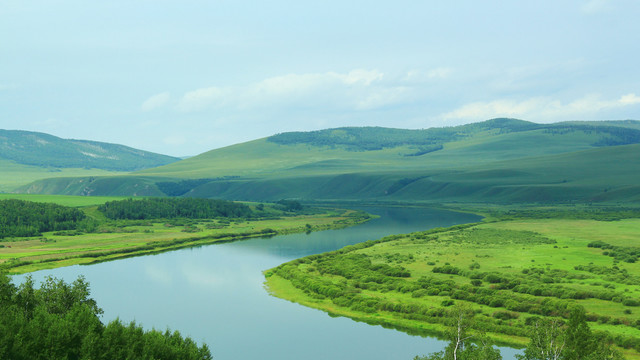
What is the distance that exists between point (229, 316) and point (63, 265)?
42891 mm

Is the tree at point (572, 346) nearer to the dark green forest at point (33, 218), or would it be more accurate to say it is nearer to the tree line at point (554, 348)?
the tree line at point (554, 348)

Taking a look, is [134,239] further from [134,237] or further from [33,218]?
[33,218]

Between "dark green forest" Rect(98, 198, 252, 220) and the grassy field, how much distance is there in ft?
258

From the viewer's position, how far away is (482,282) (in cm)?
6969

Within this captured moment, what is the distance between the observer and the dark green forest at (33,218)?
127375 millimetres

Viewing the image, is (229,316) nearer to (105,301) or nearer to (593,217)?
(105,301)

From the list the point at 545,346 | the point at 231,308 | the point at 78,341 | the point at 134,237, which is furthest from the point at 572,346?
the point at 134,237

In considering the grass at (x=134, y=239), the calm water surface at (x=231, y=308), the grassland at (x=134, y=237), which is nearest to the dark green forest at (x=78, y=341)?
the calm water surface at (x=231, y=308)

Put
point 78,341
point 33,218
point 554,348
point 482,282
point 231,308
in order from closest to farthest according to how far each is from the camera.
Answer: point 78,341 → point 554,348 → point 231,308 → point 482,282 → point 33,218

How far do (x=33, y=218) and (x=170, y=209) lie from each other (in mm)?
42528

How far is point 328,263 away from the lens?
87.7 metres

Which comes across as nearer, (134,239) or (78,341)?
(78,341)

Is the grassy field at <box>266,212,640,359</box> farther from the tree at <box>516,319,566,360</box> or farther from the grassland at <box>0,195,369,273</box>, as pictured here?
the grassland at <box>0,195,369,273</box>

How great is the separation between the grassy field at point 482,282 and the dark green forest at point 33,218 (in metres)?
71.4
